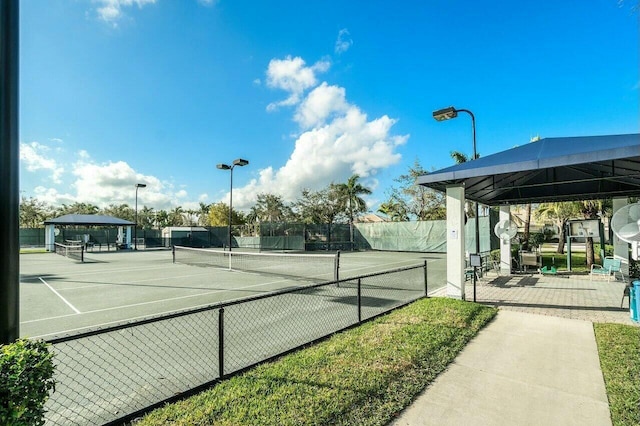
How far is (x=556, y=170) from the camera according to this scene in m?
8.85

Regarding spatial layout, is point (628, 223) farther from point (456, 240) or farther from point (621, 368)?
point (621, 368)

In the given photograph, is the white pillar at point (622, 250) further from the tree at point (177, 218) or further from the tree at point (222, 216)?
the tree at point (177, 218)

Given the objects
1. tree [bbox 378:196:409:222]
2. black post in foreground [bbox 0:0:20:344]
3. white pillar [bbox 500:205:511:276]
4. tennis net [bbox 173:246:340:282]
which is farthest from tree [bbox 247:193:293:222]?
black post in foreground [bbox 0:0:20:344]

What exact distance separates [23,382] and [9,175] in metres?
1.33

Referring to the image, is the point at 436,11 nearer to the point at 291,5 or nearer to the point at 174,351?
the point at 291,5

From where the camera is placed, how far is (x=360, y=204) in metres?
35.3

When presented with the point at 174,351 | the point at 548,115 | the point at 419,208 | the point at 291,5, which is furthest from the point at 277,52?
the point at 419,208

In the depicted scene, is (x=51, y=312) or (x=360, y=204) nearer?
(x=51, y=312)

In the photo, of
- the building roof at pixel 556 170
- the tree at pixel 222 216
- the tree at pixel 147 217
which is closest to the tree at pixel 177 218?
the tree at pixel 147 217

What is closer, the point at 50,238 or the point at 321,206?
the point at 50,238

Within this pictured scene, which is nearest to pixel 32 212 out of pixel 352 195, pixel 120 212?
pixel 120 212

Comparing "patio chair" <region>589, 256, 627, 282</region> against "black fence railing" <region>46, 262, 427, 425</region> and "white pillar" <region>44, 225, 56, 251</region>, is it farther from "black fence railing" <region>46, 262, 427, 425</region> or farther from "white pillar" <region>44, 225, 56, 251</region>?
"white pillar" <region>44, 225, 56, 251</region>

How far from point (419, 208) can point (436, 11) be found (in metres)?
22.9

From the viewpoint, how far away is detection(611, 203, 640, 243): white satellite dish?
218 inches
